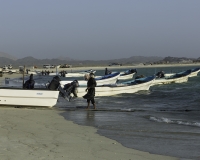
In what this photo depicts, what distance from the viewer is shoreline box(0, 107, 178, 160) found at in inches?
282

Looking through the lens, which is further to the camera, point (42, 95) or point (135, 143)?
point (42, 95)

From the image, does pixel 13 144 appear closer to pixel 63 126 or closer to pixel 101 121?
pixel 63 126

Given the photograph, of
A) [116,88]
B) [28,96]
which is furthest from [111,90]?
[28,96]

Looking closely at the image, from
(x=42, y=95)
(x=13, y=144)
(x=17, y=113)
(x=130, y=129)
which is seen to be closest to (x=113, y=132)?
(x=130, y=129)

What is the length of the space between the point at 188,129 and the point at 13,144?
5.43m

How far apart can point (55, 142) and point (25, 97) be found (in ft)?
24.6

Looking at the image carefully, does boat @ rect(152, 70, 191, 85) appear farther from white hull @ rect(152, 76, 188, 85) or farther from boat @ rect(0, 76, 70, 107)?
boat @ rect(0, 76, 70, 107)

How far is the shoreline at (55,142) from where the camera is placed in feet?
23.5

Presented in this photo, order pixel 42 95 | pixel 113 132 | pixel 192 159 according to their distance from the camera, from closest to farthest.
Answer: pixel 192 159 < pixel 113 132 < pixel 42 95

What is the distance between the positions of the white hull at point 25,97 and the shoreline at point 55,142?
10.7 ft

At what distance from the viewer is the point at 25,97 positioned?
15.6 metres

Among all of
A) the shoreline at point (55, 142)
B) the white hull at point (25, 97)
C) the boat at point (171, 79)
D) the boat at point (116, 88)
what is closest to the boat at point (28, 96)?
the white hull at point (25, 97)

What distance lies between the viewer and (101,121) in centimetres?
1273

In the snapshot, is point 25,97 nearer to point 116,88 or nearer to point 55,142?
point 55,142
